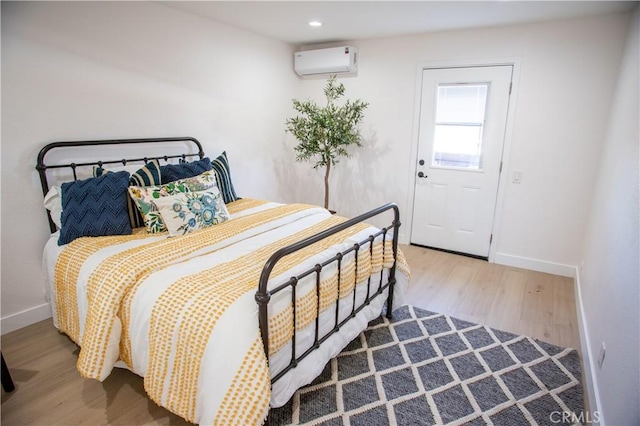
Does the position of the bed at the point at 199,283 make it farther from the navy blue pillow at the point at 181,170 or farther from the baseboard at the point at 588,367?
the baseboard at the point at 588,367

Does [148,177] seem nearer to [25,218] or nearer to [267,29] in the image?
[25,218]

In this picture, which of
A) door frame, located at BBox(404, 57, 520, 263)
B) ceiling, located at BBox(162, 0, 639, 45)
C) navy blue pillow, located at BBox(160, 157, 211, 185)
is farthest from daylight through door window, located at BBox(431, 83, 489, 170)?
navy blue pillow, located at BBox(160, 157, 211, 185)

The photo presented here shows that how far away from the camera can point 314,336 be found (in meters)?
1.83

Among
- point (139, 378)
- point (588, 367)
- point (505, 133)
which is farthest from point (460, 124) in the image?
point (139, 378)

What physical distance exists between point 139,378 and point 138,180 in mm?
1292

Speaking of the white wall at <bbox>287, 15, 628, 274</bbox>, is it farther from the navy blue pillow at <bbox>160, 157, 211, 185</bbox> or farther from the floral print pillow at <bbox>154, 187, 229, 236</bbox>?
the floral print pillow at <bbox>154, 187, 229, 236</bbox>

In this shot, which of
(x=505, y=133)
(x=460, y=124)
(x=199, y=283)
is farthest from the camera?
(x=460, y=124)

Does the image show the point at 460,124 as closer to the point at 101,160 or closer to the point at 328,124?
the point at 328,124

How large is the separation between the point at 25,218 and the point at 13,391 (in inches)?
42.1

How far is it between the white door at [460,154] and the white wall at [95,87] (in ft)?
6.78

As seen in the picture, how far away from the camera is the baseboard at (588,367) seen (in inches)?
66.7

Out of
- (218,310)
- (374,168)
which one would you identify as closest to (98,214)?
(218,310)

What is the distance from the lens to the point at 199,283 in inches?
64.3

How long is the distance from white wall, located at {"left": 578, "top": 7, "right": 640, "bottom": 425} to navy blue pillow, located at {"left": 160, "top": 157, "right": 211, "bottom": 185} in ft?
9.15
